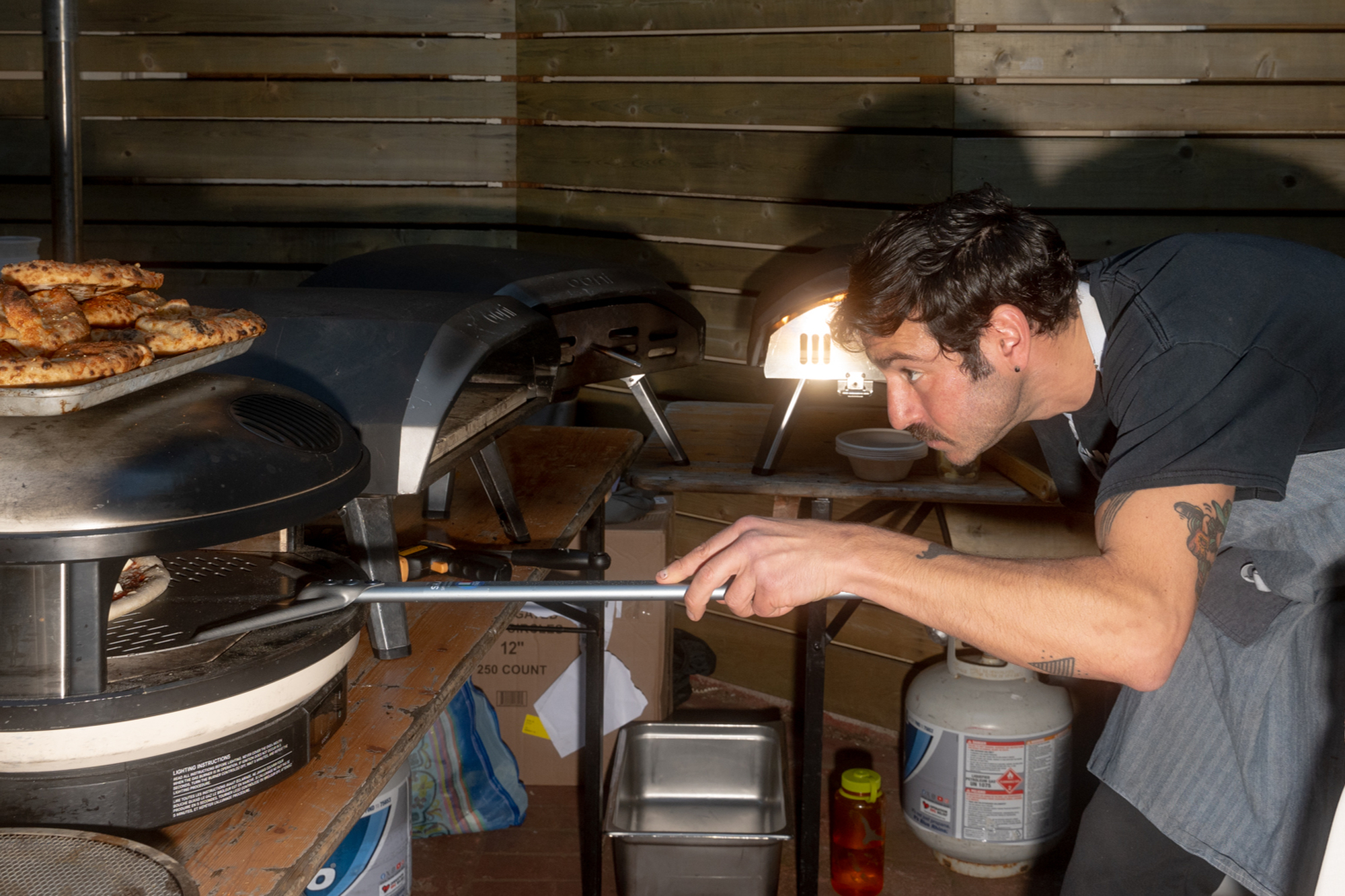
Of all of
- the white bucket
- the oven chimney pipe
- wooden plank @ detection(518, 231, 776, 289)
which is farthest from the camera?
wooden plank @ detection(518, 231, 776, 289)

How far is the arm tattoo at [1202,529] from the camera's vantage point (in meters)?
1.26

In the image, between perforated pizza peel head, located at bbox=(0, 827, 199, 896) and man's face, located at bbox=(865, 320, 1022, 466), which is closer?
perforated pizza peel head, located at bbox=(0, 827, 199, 896)

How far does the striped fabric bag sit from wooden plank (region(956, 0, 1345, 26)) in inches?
87.6

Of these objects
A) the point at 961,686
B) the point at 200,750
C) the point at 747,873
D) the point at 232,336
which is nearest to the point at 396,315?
the point at 232,336

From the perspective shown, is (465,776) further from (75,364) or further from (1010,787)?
(75,364)

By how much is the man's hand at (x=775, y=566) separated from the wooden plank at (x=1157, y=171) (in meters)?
1.85

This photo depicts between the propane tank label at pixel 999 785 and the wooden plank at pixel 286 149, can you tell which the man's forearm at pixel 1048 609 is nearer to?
the propane tank label at pixel 999 785

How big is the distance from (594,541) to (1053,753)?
1.26 meters

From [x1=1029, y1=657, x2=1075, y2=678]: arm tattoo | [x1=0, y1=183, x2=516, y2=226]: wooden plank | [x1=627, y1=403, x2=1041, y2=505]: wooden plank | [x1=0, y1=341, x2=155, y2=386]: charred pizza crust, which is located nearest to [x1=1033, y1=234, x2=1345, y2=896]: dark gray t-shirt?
[x1=1029, y1=657, x2=1075, y2=678]: arm tattoo

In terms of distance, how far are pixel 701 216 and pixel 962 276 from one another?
201 cm

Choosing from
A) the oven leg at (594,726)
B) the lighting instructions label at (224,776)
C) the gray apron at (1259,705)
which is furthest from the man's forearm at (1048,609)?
the oven leg at (594,726)

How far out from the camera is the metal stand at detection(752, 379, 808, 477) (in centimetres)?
249

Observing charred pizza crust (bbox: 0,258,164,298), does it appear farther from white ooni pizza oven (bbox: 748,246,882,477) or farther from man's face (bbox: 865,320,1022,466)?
white ooni pizza oven (bbox: 748,246,882,477)

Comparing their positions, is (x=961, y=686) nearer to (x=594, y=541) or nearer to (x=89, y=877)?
(x=594, y=541)
